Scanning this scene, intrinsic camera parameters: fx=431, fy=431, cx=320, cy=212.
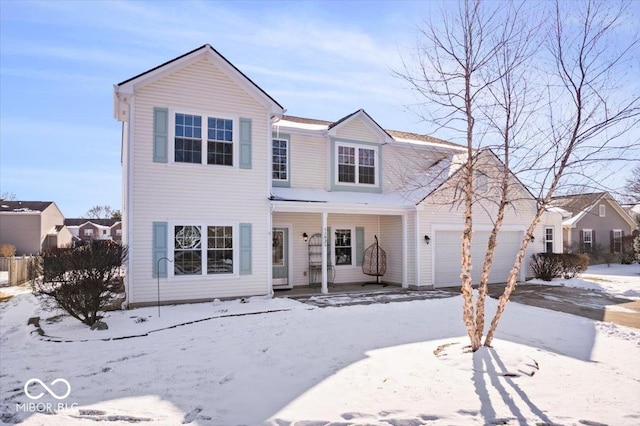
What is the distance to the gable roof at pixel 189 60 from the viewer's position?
34.9 ft

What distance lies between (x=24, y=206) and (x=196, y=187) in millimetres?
34647

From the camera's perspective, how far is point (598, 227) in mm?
29578

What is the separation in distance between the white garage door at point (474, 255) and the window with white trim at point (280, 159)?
5621 mm

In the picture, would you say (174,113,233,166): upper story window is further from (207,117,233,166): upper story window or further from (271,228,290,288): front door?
(271,228,290,288): front door

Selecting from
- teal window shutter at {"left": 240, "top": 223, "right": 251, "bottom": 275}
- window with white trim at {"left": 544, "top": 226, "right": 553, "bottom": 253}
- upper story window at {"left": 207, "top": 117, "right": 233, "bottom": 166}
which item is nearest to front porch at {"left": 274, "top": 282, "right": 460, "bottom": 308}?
teal window shutter at {"left": 240, "top": 223, "right": 251, "bottom": 275}

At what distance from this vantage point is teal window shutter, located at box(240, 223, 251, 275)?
11852mm

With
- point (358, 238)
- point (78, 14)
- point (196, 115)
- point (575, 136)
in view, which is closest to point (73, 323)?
point (196, 115)

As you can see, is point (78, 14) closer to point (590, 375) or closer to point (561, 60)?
point (561, 60)

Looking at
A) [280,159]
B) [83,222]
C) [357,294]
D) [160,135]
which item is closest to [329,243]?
[357,294]

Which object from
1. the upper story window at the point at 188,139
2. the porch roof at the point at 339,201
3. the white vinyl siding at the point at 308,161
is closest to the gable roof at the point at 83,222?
the white vinyl siding at the point at 308,161

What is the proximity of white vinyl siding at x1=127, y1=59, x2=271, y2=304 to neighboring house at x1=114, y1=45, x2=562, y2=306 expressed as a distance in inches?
1.1

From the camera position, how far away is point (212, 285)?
11.5 meters

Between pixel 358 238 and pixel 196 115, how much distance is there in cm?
714
